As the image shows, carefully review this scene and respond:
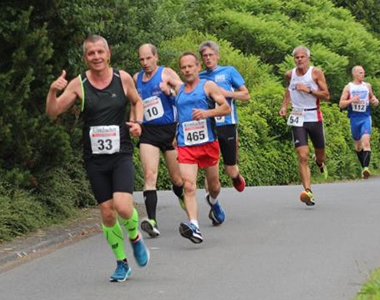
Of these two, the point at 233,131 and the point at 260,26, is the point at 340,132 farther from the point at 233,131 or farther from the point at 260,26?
the point at 233,131

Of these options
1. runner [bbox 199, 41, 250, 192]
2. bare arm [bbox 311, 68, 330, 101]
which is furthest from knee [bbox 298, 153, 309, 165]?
runner [bbox 199, 41, 250, 192]

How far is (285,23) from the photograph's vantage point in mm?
34781

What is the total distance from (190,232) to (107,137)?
1.95m

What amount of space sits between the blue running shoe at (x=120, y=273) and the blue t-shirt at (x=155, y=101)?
10.2 ft

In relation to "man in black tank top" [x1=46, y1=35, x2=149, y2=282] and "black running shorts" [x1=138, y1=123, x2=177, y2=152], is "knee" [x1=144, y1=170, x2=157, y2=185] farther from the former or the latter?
"man in black tank top" [x1=46, y1=35, x2=149, y2=282]

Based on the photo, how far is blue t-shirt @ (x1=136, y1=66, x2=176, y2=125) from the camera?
11.2 metres

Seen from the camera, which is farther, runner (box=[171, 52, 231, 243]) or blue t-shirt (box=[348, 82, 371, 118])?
blue t-shirt (box=[348, 82, 371, 118])

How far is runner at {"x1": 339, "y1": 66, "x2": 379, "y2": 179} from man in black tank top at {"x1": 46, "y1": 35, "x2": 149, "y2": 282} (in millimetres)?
11816

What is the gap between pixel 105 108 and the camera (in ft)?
27.5

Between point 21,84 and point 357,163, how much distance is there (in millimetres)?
20221

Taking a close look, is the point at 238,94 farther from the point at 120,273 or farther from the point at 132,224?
the point at 120,273

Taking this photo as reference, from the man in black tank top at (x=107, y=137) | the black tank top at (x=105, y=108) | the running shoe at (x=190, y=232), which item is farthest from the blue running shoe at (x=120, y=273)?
the running shoe at (x=190, y=232)

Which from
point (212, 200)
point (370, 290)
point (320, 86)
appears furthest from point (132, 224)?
point (320, 86)

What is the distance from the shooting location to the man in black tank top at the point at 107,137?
837 cm
